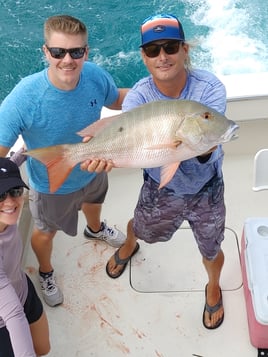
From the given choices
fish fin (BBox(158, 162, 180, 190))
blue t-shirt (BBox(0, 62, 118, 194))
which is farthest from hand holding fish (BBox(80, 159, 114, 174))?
blue t-shirt (BBox(0, 62, 118, 194))

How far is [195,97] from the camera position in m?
1.75

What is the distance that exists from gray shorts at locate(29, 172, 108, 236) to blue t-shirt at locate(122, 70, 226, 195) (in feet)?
1.80

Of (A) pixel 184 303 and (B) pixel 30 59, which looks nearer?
(A) pixel 184 303

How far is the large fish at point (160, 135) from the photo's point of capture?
155 cm

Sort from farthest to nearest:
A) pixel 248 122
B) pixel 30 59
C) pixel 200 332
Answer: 1. pixel 30 59
2. pixel 248 122
3. pixel 200 332

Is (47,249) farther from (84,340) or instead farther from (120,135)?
(120,135)

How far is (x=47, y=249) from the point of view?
7.89 ft

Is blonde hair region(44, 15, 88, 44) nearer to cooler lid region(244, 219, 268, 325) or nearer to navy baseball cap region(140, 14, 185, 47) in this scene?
navy baseball cap region(140, 14, 185, 47)

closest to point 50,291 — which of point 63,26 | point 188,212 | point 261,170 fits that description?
point 188,212

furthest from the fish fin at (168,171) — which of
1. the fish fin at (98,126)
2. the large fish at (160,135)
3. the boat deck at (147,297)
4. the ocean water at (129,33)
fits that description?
the ocean water at (129,33)

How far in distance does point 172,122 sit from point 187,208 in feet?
1.78

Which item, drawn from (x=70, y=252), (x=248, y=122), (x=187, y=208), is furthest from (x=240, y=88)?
(x=70, y=252)

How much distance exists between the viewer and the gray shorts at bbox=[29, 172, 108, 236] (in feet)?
7.11

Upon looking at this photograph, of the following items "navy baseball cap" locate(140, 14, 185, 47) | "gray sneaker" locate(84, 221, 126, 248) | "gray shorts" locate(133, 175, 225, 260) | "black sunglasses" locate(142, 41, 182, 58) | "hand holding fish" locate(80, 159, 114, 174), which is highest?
"navy baseball cap" locate(140, 14, 185, 47)
